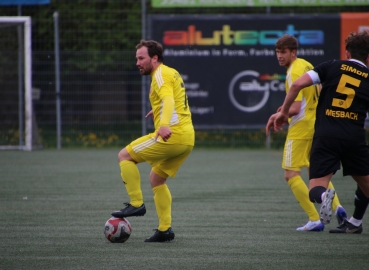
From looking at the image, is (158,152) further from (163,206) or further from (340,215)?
(340,215)

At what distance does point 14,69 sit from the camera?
18469mm

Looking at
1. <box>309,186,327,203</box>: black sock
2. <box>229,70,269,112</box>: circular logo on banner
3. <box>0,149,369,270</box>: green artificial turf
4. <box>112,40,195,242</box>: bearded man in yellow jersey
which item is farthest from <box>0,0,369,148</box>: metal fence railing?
<box>309,186,327,203</box>: black sock

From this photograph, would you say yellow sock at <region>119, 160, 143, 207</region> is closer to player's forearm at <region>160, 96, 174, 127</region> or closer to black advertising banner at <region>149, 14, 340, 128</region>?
player's forearm at <region>160, 96, 174, 127</region>

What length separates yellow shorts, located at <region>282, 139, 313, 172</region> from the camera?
732cm

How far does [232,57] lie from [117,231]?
12861 millimetres

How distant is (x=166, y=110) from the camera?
612cm

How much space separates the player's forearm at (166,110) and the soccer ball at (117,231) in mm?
977

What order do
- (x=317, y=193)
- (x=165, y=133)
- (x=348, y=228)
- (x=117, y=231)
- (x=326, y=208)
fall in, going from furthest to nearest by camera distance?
(x=348, y=228), (x=117, y=231), (x=165, y=133), (x=317, y=193), (x=326, y=208)

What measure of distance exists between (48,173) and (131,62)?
A: 21.1 ft

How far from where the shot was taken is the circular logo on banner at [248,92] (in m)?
18.6

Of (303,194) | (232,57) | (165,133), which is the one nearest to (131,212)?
(165,133)

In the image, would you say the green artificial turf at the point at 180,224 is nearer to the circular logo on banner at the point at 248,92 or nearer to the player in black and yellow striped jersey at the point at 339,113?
the player in black and yellow striped jersey at the point at 339,113

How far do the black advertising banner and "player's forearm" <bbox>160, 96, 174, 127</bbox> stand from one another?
40.7ft

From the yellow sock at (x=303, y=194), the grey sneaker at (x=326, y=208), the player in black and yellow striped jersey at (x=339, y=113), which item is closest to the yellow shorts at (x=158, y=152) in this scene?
the player in black and yellow striped jersey at (x=339, y=113)
